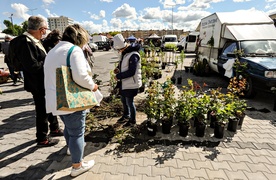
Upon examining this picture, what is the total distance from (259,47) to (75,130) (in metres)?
6.11

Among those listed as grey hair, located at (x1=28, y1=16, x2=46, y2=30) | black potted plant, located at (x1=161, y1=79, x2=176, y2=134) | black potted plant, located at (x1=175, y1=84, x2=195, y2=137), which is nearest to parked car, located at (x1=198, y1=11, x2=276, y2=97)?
black potted plant, located at (x1=175, y1=84, x2=195, y2=137)

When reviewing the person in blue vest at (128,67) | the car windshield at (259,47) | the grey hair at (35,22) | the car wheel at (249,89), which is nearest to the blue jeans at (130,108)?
the person in blue vest at (128,67)

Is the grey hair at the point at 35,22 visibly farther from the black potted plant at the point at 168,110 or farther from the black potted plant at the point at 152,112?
the black potted plant at the point at 168,110

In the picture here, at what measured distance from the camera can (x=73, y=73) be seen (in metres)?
1.81

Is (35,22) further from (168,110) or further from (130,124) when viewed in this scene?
(168,110)

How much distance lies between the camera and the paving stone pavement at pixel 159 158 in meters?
2.30

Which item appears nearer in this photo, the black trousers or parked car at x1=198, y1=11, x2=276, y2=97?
the black trousers

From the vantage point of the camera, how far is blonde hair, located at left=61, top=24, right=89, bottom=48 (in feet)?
6.30

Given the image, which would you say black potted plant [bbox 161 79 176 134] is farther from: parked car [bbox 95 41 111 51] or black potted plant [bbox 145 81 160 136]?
parked car [bbox 95 41 111 51]

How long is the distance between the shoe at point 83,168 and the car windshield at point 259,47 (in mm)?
5479

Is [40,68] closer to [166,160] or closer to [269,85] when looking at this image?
[166,160]

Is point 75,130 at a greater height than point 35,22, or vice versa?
point 35,22

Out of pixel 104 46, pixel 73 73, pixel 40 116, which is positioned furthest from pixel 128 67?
pixel 104 46

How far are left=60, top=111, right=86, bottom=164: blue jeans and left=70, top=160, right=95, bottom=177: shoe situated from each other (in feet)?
0.43
